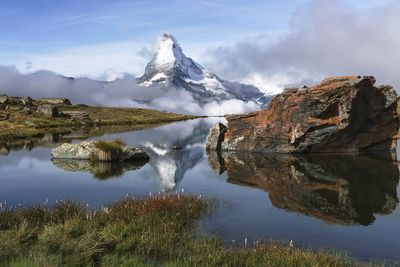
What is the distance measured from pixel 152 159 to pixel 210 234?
3985 centimetres

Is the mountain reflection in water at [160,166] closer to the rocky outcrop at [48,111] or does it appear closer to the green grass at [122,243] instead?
the green grass at [122,243]

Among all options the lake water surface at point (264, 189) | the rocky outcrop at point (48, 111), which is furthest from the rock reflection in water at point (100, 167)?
the rocky outcrop at point (48, 111)

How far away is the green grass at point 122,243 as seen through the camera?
17.6 m

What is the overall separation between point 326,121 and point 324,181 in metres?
21.1

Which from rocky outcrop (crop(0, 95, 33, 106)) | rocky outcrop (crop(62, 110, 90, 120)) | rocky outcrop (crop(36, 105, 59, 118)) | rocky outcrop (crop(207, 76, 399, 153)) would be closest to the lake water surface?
rocky outcrop (crop(207, 76, 399, 153))

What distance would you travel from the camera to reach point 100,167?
176ft

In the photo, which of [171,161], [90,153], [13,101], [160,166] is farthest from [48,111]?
[160,166]

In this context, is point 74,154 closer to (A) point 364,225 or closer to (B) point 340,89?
(B) point 340,89

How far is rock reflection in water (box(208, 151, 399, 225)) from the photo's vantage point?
31750 mm

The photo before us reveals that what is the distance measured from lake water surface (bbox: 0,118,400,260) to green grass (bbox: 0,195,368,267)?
3.22 meters

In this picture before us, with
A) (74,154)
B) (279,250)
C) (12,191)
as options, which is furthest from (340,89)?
(279,250)

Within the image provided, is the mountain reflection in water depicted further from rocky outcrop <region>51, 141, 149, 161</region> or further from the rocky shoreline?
the rocky shoreline

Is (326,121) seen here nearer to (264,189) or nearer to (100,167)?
(264,189)

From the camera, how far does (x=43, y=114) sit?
151875 millimetres
